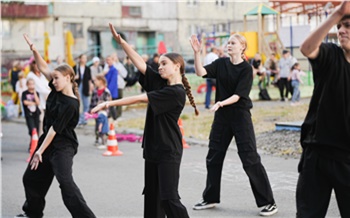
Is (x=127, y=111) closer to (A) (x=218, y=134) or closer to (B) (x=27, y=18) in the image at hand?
(A) (x=218, y=134)

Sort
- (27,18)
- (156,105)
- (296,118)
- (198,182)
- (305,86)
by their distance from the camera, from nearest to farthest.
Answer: (156,105) → (198,182) → (296,118) → (305,86) → (27,18)

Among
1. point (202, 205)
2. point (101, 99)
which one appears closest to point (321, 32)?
point (202, 205)

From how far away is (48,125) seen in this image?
735 cm

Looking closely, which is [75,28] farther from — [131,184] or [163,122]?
[163,122]

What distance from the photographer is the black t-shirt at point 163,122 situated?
627cm

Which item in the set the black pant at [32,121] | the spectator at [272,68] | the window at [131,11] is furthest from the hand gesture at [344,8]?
the window at [131,11]

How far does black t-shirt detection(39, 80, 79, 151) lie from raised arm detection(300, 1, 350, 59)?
325 cm

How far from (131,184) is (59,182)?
9.74ft

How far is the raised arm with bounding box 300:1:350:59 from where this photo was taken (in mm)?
4371

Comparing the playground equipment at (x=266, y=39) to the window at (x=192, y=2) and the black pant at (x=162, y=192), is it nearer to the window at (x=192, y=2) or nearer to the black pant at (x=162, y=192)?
the black pant at (x=162, y=192)

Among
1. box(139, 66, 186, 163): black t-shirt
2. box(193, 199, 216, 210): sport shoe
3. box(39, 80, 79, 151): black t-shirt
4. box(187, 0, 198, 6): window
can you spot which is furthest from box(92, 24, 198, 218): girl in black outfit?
box(187, 0, 198, 6): window

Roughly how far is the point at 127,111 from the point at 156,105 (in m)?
16.5

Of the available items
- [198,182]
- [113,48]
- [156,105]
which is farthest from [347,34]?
[113,48]

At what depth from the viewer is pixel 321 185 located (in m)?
4.93
